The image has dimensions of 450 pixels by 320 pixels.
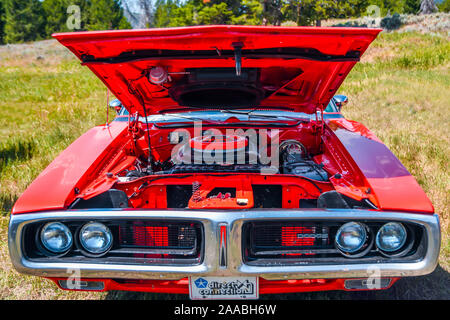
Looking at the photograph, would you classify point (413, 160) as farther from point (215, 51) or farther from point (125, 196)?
point (125, 196)

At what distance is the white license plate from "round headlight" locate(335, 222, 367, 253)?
0.45m

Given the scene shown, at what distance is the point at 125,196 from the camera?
75.2 inches

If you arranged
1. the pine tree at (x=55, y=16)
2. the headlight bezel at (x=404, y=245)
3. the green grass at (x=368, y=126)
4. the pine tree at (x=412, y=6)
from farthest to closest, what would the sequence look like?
the pine tree at (x=55, y=16)
the pine tree at (x=412, y=6)
the green grass at (x=368, y=126)
the headlight bezel at (x=404, y=245)

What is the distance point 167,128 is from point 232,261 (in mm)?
1536

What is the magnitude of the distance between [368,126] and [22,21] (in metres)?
50.6

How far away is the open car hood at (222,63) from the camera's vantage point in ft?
5.32

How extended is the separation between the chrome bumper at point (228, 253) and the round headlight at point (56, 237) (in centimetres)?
9

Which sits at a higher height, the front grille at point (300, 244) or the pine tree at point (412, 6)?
the pine tree at point (412, 6)

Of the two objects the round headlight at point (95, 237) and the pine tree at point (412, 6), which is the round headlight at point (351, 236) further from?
the pine tree at point (412, 6)

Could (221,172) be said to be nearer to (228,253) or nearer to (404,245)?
(228,253)

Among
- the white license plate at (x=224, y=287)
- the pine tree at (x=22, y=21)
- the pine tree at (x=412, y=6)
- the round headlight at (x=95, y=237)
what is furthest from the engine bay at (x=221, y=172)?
the pine tree at (x=22, y=21)

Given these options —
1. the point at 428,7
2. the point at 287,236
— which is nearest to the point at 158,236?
the point at 287,236

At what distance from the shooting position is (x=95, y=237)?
168cm

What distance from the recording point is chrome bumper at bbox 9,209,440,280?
5.01 feet
